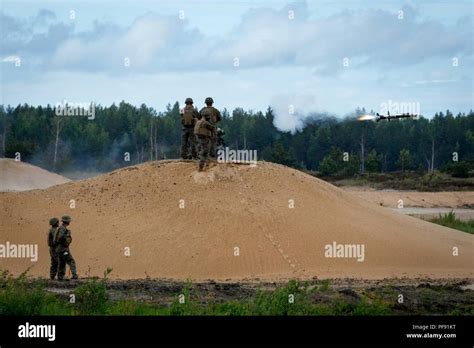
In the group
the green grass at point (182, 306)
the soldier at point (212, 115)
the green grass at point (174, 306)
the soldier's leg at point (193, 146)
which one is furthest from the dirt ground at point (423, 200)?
the green grass at point (174, 306)

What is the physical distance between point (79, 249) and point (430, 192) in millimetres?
41092

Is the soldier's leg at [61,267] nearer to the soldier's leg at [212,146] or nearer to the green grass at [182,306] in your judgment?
Answer: the green grass at [182,306]

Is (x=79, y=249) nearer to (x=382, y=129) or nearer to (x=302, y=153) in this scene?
(x=302, y=153)

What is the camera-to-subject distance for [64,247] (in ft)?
71.4

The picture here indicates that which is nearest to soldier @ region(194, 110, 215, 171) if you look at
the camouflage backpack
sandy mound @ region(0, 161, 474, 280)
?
sandy mound @ region(0, 161, 474, 280)

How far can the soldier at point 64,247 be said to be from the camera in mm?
21562

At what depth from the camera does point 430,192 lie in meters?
62.3

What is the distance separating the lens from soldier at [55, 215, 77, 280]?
21.6 metres

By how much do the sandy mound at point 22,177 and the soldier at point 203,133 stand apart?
2599 centimetres

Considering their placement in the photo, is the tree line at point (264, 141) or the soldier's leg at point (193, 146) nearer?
the soldier's leg at point (193, 146)

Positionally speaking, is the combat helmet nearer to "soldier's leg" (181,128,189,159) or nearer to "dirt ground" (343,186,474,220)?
"soldier's leg" (181,128,189,159)

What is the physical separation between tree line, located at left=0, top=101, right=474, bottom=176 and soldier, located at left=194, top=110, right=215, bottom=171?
43.1 meters
